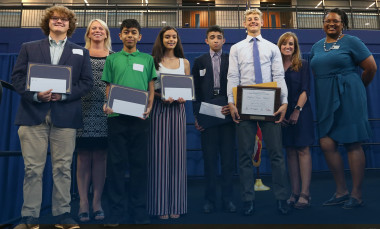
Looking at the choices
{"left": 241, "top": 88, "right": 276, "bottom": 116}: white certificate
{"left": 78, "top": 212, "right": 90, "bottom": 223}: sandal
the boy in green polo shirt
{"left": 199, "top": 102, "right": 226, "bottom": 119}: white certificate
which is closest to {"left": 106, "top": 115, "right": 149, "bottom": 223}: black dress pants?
the boy in green polo shirt

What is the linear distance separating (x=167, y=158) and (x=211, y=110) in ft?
1.71

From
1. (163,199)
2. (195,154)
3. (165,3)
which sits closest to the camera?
(163,199)

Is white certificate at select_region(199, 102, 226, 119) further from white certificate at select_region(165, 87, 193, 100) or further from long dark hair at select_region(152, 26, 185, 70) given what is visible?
long dark hair at select_region(152, 26, 185, 70)

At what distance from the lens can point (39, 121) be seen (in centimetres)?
180

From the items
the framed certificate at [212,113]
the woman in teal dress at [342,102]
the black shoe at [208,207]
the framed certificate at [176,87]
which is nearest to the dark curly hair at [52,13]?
the framed certificate at [176,87]

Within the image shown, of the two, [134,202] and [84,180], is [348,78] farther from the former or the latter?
[84,180]

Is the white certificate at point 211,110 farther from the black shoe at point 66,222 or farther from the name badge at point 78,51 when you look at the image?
the black shoe at point 66,222

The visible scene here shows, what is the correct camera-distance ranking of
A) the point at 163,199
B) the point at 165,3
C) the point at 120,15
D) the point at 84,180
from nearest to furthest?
the point at 163,199, the point at 84,180, the point at 120,15, the point at 165,3

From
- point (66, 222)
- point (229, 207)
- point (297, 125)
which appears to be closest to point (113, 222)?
point (66, 222)

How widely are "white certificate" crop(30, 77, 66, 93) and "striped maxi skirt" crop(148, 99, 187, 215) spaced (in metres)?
0.68

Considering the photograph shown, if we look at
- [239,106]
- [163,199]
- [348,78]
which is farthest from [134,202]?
[348,78]

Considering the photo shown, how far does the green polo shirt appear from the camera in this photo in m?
2.07

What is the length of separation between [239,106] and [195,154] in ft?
11.2

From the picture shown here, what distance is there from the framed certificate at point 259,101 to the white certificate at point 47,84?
4.11 ft
